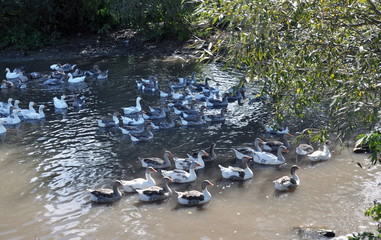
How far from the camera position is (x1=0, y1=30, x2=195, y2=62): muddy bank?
32.2 m

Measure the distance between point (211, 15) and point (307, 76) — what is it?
7.36ft

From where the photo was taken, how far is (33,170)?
1481 centimetres

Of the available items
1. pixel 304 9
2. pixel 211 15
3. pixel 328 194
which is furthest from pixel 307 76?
pixel 328 194

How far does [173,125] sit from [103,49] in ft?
54.1

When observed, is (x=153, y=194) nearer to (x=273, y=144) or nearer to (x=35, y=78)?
(x=273, y=144)

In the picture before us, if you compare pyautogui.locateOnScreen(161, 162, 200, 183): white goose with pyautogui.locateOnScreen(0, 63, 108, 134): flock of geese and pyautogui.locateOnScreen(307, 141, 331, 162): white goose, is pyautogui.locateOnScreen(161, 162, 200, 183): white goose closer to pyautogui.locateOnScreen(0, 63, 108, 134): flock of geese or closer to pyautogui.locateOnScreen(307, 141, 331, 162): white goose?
pyautogui.locateOnScreen(307, 141, 331, 162): white goose

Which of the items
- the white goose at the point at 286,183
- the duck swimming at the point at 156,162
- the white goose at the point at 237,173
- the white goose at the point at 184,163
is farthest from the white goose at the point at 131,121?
the white goose at the point at 286,183

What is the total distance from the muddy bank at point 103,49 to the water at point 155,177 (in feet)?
41.1

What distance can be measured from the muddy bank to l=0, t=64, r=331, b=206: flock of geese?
531 centimetres

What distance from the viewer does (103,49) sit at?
33.6m

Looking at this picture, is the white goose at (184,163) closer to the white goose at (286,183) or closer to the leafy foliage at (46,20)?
the white goose at (286,183)

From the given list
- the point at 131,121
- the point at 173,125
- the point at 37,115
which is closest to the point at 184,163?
the point at 173,125

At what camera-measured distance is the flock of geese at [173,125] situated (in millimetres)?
13031

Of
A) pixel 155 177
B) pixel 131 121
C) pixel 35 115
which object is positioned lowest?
pixel 155 177
